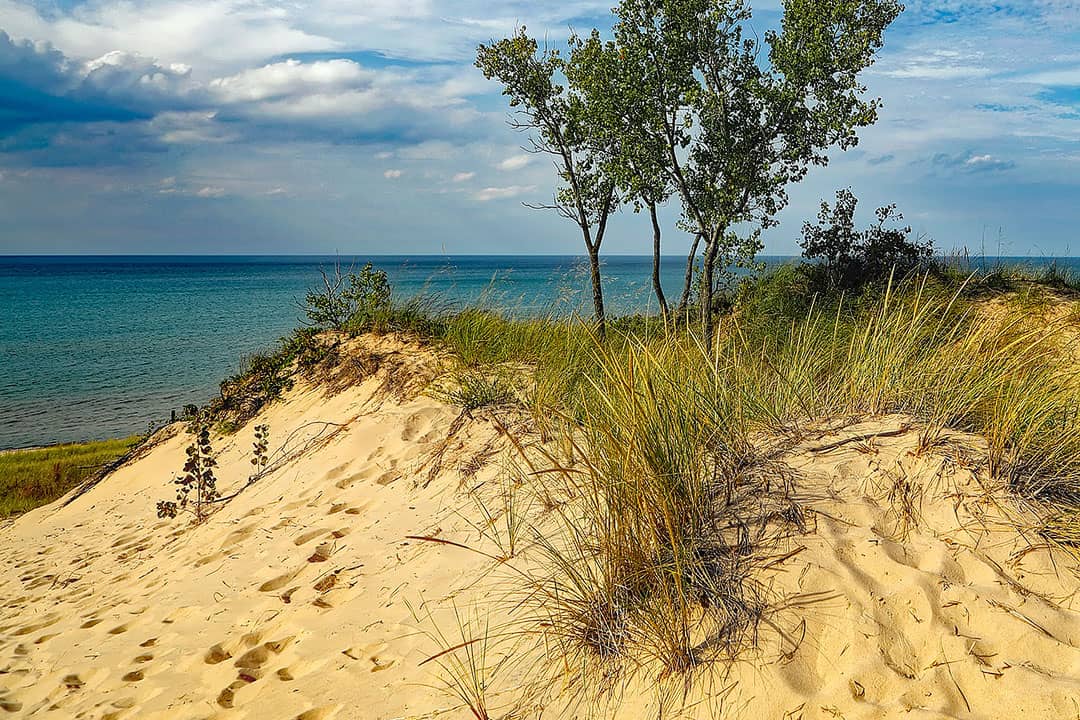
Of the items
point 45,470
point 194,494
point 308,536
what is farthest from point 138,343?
point 308,536

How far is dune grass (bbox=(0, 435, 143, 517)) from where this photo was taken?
1154 centimetres

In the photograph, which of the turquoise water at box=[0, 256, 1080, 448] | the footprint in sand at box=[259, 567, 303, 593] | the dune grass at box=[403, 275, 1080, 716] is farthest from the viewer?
the turquoise water at box=[0, 256, 1080, 448]

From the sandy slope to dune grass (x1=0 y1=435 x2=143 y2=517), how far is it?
17.1 ft

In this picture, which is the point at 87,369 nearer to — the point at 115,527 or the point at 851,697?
the point at 115,527

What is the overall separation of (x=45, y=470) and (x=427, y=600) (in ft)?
38.1

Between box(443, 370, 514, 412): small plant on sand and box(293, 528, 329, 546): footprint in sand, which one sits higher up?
box(443, 370, 514, 412): small plant on sand

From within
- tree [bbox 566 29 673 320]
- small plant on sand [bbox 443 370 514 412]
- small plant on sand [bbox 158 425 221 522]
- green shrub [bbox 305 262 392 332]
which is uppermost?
tree [bbox 566 29 673 320]

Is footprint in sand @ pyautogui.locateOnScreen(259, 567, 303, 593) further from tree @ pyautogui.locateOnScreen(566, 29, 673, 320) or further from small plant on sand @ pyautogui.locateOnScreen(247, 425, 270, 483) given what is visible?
tree @ pyautogui.locateOnScreen(566, 29, 673, 320)

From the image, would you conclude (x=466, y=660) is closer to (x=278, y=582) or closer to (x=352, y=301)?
(x=278, y=582)

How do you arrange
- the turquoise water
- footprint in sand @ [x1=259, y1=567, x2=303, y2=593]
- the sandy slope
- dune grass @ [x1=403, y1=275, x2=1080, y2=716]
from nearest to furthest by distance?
1. the sandy slope
2. dune grass @ [x1=403, y1=275, x2=1080, y2=716]
3. footprint in sand @ [x1=259, y1=567, x2=303, y2=593]
4. the turquoise water

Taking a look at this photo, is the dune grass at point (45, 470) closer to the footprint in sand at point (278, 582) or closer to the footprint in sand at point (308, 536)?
the footprint in sand at point (308, 536)

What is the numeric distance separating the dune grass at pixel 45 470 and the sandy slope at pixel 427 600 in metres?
5.21

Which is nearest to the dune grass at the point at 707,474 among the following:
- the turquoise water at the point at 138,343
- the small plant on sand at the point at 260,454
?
the turquoise water at the point at 138,343

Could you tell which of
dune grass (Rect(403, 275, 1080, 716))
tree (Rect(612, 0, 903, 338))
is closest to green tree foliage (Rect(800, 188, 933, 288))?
tree (Rect(612, 0, 903, 338))
